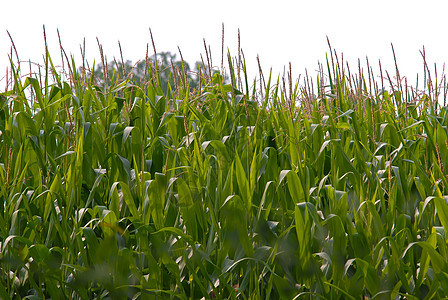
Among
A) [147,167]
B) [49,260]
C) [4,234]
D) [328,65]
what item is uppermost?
[328,65]

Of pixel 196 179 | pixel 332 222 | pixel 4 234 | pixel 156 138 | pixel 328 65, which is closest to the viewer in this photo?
pixel 332 222

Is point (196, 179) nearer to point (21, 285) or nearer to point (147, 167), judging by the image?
point (147, 167)

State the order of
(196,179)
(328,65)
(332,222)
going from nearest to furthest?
(332,222), (196,179), (328,65)

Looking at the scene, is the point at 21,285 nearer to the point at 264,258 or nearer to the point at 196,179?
the point at 196,179

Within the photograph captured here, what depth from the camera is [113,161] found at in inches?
95.5

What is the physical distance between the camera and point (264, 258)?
2062mm

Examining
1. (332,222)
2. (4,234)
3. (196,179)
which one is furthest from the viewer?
(196,179)

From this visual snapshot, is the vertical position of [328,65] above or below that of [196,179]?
above

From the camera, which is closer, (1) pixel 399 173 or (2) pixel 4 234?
(2) pixel 4 234

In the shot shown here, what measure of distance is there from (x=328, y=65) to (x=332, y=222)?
1850 mm

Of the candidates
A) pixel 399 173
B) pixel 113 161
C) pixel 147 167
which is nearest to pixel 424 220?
pixel 399 173

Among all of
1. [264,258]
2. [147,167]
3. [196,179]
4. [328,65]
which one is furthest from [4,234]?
[328,65]

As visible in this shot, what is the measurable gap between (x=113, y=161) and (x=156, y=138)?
0.92 ft

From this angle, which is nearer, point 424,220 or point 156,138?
point 424,220
